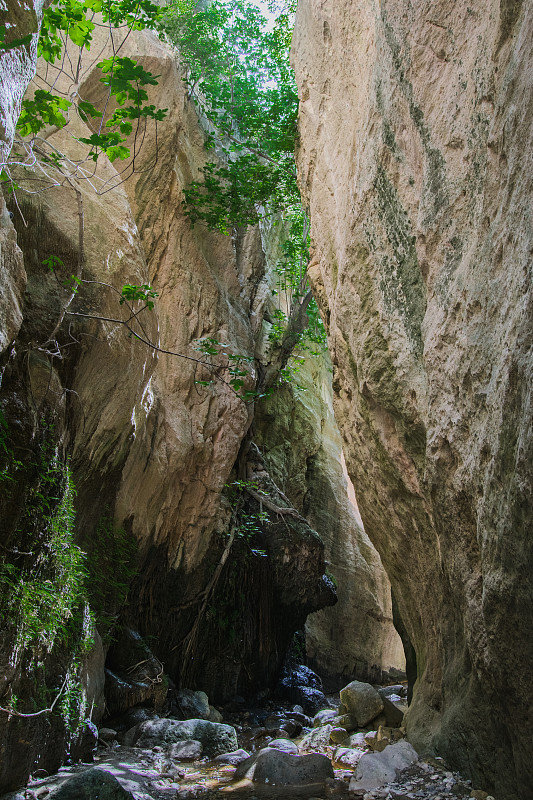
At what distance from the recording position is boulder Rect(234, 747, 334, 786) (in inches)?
209

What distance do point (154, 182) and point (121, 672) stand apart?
29.3 ft

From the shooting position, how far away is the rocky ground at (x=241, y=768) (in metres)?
4.24

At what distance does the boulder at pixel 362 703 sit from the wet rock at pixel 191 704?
89.5 inches

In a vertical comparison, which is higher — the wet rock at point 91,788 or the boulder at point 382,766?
the boulder at point 382,766

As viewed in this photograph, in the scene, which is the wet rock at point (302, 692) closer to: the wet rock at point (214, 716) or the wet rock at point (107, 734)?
the wet rock at point (214, 716)

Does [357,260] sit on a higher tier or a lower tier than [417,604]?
higher

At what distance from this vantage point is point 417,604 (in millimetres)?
6902

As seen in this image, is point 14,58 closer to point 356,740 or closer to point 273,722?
point 356,740

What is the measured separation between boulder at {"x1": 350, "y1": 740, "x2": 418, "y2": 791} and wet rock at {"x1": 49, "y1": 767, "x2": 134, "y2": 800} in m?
1.98

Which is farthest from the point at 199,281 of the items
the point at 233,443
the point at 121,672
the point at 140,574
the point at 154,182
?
the point at 121,672

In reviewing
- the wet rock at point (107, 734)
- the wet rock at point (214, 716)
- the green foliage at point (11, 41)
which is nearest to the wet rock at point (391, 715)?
the wet rock at point (214, 716)

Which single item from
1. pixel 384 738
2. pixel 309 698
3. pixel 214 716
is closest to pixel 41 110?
pixel 384 738

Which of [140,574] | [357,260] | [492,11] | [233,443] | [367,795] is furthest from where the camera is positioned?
[233,443]

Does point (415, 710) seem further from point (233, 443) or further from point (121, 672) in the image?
point (233, 443)
